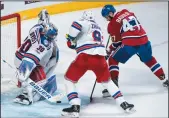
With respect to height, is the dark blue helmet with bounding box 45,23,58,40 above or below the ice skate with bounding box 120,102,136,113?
above

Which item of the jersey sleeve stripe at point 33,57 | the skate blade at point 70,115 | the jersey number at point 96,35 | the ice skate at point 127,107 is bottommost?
the skate blade at point 70,115

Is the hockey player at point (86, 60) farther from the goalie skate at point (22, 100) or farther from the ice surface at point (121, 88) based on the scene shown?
the goalie skate at point (22, 100)

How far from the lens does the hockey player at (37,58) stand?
259 centimetres

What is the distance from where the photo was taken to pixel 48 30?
2580 millimetres

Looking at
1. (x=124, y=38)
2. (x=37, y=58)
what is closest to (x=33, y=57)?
(x=37, y=58)

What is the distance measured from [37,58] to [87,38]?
278mm

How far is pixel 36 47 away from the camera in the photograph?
261 centimetres

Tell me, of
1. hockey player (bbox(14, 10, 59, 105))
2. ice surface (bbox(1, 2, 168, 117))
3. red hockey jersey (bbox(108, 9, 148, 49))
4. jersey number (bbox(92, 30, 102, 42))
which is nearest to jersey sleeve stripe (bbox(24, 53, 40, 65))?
hockey player (bbox(14, 10, 59, 105))

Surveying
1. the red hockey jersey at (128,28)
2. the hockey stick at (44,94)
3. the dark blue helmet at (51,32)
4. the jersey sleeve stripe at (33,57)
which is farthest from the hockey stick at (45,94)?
the red hockey jersey at (128,28)

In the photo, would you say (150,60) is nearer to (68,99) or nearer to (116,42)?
(116,42)

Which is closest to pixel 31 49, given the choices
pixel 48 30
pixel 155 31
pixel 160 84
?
pixel 48 30

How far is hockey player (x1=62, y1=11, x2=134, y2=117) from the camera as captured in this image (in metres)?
Result: 2.49

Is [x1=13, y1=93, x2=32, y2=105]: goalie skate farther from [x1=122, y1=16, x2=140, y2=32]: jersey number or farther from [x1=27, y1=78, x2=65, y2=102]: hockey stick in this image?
[x1=122, y1=16, x2=140, y2=32]: jersey number

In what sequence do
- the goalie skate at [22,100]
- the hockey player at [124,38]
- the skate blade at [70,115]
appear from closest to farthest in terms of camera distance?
1. the skate blade at [70,115]
2. the goalie skate at [22,100]
3. the hockey player at [124,38]
